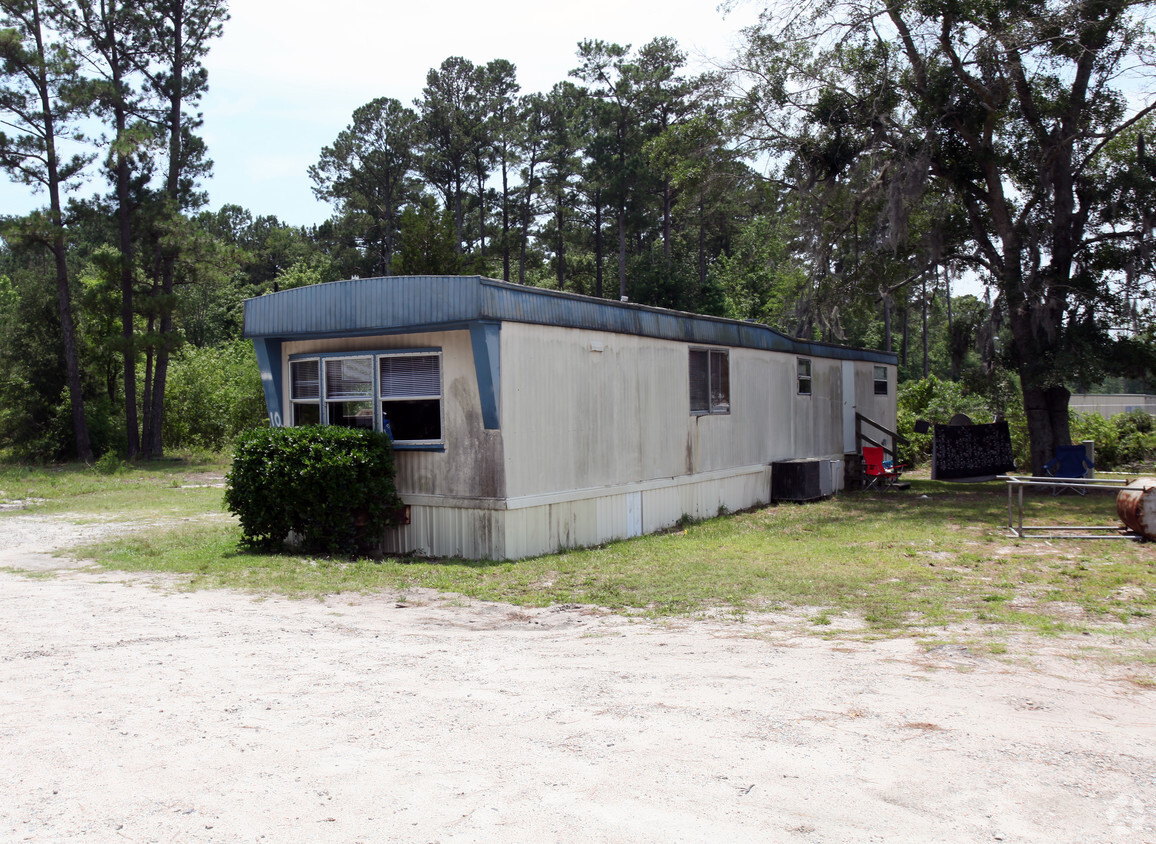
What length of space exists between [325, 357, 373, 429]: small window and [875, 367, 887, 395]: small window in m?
11.6

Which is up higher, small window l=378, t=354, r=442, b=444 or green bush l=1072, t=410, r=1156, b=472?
small window l=378, t=354, r=442, b=444

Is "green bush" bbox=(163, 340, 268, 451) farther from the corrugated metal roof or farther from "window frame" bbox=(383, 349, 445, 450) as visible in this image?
"window frame" bbox=(383, 349, 445, 450)

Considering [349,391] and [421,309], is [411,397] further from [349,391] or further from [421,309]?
[421,309]

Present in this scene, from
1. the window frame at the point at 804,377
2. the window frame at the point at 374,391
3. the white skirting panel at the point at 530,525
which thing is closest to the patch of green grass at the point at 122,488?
the window frame at the point at 374,391

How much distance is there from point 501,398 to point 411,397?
1.23m

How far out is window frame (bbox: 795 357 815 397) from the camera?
15156 millimetres

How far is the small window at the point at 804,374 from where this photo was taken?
15.3 m

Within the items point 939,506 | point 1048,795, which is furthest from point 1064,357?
point 1048,795

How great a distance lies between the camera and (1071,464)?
14.9 meters

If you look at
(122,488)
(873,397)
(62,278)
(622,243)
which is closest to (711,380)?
(873,397)

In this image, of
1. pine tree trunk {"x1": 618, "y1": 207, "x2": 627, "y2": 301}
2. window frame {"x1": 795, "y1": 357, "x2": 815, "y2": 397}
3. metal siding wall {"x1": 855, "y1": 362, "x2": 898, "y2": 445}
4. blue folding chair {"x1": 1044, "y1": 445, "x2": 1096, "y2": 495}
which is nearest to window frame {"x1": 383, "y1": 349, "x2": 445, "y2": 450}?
window frame {"x1": 795, "y1": 357, "x2": 815, "y2": 397}

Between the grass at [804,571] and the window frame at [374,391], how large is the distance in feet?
4.12

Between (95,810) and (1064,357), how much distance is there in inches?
600

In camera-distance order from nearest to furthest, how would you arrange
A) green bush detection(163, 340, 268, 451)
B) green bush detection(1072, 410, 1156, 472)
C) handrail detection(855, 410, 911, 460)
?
1. handrail detection(855, 410, 911, 460)
2. green bush detection(1072, 410, 1156, 472)
3. green bush detection(163, 340, 268, 451)
